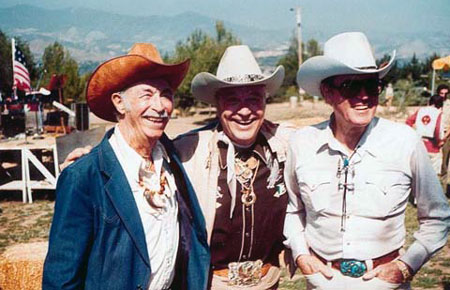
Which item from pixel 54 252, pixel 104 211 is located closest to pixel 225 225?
pixel 104 211

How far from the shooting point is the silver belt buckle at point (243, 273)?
2.93m

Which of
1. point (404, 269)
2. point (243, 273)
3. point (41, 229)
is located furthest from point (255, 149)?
point (41, 229)

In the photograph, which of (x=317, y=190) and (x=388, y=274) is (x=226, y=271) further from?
(x=388, y=274)

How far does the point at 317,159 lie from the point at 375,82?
524 mm

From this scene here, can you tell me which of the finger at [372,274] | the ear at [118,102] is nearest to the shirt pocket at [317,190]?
the finger at [372,274]

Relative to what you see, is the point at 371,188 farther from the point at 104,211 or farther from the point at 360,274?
the point at 104,211

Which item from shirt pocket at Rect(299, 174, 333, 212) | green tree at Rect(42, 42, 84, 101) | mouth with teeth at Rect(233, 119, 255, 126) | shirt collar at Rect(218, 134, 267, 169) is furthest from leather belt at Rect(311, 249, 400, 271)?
green tree at Rect(42, 42, 84, 101)

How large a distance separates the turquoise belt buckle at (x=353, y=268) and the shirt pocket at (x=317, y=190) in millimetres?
311

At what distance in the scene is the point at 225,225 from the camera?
9.57 feet

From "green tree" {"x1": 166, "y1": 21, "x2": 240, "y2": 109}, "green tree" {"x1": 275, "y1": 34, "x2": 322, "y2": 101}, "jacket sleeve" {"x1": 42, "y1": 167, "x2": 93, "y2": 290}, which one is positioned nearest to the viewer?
"jacket sleeve" {"x1": 42, "y1": 167, "x2": 93, "y2": 290}

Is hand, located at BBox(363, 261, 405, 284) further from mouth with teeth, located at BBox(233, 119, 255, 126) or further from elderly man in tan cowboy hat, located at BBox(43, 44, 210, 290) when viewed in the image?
mouth with teeth, located at BBox(233, 119, 255, 126)

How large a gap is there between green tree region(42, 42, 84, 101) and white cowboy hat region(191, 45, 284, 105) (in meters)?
29.9

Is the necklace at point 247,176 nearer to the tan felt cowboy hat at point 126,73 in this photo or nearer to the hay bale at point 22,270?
the tan felt cowboy hat at point 126,73

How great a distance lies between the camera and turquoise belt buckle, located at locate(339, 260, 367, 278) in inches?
95.3
